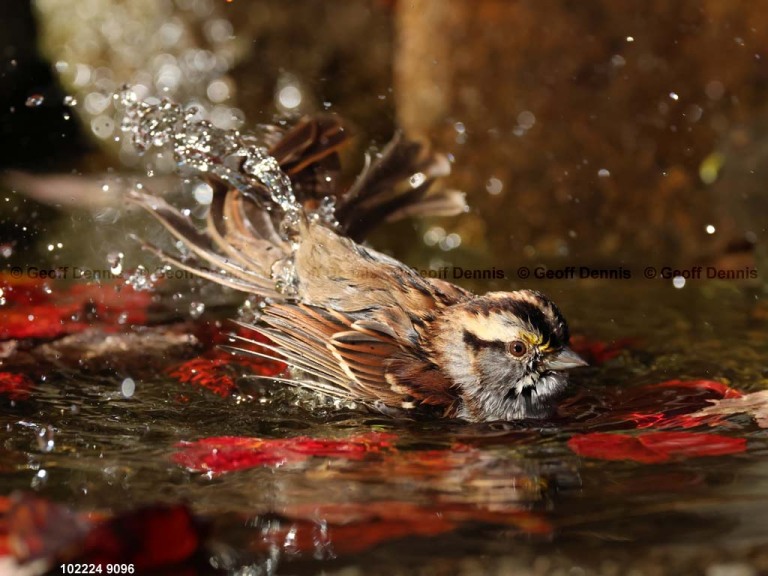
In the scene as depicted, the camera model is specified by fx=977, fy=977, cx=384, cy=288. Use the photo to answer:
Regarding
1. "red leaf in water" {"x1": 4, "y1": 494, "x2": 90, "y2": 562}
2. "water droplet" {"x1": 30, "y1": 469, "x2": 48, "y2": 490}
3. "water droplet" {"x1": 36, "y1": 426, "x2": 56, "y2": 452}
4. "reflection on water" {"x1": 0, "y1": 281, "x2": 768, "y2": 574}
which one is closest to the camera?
"red leaf in water" {"x1": 4, "y1": 494, "x2": 90, "y2": 562}

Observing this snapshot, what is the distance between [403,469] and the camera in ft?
11.5

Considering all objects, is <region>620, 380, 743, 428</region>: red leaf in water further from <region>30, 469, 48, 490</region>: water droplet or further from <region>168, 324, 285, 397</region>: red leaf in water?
<region>30, 469, 48, 490</region>: water droplet

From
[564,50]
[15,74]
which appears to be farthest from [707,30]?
[15,74]

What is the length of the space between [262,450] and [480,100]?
4.66m

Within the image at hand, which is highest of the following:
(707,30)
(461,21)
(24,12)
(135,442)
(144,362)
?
(24,12)

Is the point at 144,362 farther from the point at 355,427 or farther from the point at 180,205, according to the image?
the point at 180,205

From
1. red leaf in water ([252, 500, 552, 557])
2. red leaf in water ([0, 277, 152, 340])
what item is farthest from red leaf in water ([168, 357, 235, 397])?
red leaf in water ([252, 500, 552, 557])

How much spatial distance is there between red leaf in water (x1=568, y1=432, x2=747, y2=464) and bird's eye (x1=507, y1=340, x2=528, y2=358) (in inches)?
20.7

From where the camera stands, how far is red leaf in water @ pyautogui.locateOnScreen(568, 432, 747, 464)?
3.58 meters

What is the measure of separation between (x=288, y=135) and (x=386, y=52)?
328 cm

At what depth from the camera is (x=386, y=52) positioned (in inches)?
323

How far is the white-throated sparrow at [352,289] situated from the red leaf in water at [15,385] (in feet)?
3.35

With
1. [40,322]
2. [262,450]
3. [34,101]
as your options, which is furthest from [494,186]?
[262,450]

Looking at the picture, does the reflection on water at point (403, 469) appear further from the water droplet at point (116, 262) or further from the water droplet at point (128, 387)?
the water droplet at point (116, 262)
